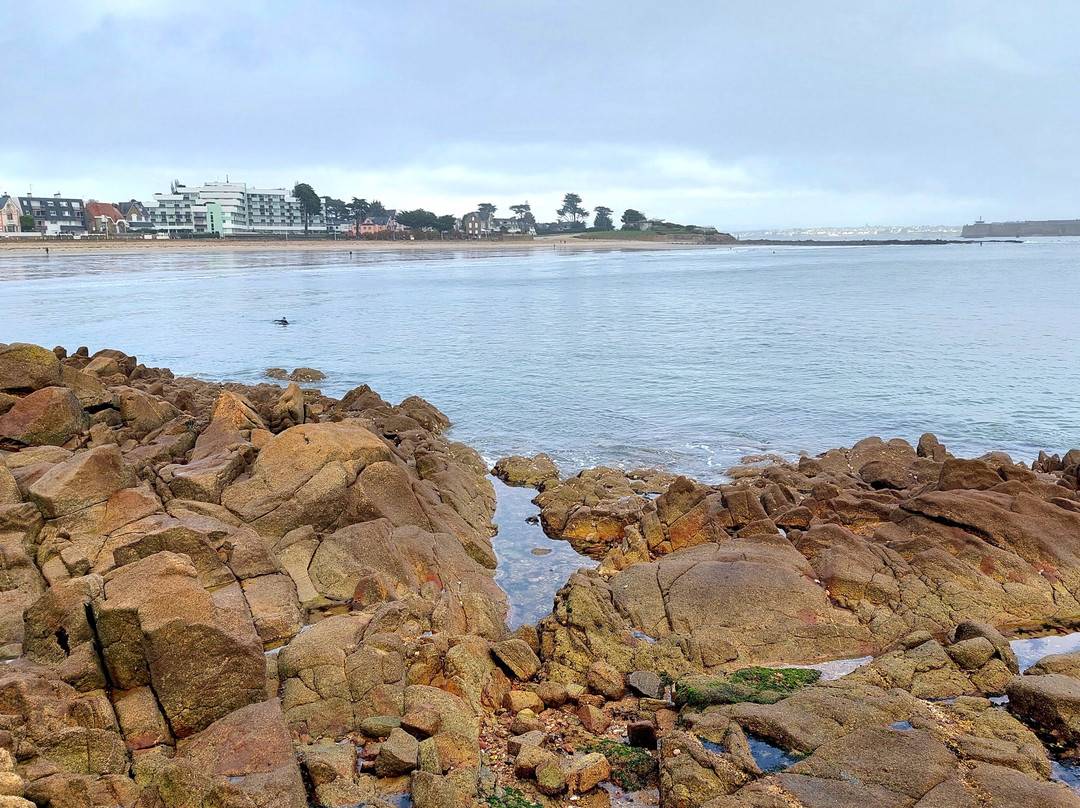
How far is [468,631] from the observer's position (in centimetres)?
1042

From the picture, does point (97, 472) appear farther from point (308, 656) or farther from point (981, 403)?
point (981, 403)

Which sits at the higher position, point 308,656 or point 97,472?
point 97,472

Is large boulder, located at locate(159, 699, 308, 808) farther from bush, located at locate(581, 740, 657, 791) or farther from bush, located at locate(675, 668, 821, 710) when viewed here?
bush, located at locate(675, 668, 821, 710)

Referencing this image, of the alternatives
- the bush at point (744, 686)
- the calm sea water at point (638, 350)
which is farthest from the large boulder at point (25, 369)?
the bush at point (744, 686)

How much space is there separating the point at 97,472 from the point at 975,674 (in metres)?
12.1

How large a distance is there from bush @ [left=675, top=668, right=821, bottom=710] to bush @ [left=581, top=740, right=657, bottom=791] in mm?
1006

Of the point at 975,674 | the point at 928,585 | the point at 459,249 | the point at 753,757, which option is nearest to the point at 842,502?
the point at 928,585

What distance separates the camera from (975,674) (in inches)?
360

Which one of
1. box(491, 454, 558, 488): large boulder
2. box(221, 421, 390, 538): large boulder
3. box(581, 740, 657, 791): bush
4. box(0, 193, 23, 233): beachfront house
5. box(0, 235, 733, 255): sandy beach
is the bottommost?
box(491, 454, 558, 488): large boulder

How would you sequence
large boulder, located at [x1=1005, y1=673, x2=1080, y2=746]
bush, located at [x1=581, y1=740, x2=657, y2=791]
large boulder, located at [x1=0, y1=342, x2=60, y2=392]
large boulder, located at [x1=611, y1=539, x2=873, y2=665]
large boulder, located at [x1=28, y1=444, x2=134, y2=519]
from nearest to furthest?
1. bush, located at [x1=581, y1=740, x2=657, y2=791]
2. large boulder, located at [x1=1005, y1=673, x2=1080, y2=746]
3. large boulder, located at [x1=611, y1=539, x2=873, y2=665]
4. large boulder, located at [x1=28, y1=444, x2=134, y2=519]
5. large boulder, located at [x1=0, y1=342, x2=60, y2=392]

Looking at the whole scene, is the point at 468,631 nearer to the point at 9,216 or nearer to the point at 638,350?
the point at 638,350

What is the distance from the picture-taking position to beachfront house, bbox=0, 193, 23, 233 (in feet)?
482

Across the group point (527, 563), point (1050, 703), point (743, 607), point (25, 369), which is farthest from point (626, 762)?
point (25, 369)

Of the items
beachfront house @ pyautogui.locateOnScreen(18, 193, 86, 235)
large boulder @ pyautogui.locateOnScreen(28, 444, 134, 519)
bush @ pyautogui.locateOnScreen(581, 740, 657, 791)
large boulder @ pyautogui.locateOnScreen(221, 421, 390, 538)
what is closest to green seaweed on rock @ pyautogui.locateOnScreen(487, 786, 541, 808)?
bush @ pyautogui.locateOnScreen(581, 740, 657, 791)
